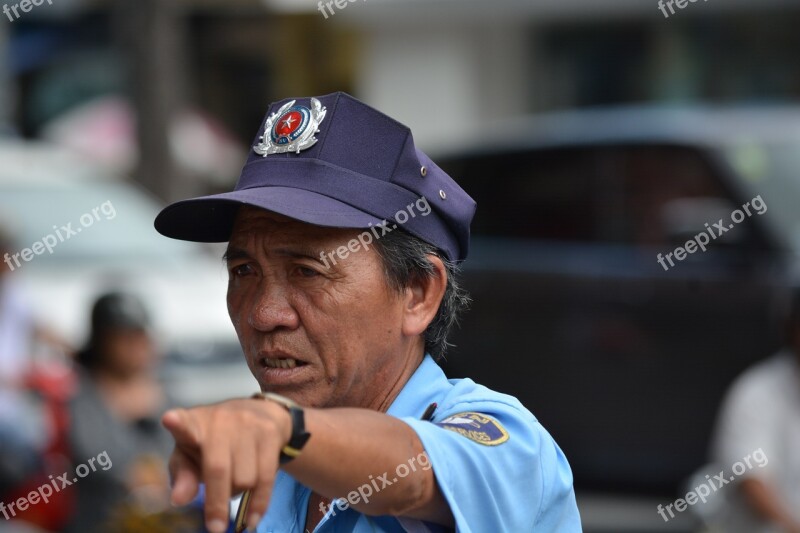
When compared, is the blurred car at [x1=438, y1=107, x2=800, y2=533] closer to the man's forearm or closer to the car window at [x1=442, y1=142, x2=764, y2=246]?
the car window at [x1=442, y1=142, x2=764, y2=246]

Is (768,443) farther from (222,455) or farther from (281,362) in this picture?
(222,455)

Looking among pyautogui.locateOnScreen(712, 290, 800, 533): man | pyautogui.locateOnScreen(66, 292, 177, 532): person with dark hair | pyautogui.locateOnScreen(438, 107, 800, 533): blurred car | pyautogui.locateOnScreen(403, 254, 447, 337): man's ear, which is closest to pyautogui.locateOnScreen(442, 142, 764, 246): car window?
pyautogui.locateOnScreen(438, 107, 800, 533): blurred car

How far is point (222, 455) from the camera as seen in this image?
1.34 meters

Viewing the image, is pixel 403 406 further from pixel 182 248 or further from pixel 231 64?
pixel 231 64

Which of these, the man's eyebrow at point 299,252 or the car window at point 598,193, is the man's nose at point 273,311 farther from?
the car window at point 598,193

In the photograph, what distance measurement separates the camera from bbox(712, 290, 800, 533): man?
4.96 m

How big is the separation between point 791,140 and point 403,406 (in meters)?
5.13

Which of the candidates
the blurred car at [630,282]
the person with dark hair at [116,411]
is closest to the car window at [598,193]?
the blurred car at [630,282]

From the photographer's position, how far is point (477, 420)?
1.82 m

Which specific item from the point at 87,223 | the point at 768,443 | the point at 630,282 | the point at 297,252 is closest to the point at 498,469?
the point at 297,252

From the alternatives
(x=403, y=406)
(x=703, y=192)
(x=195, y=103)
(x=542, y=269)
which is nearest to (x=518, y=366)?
(x=542, y=269)

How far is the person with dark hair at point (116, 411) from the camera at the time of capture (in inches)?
195

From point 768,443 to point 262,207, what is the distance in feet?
12.2

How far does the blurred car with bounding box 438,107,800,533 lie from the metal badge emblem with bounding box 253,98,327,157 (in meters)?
4.59
